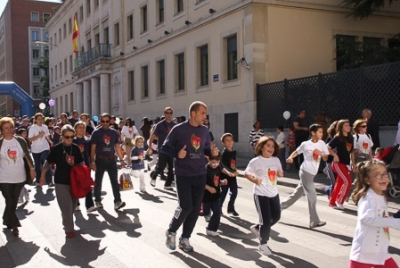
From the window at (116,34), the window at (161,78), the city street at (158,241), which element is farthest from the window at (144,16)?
the city street at (158,241)

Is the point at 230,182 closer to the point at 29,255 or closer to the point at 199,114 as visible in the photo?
the point at 199,114

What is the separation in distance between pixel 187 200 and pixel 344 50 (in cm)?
1537

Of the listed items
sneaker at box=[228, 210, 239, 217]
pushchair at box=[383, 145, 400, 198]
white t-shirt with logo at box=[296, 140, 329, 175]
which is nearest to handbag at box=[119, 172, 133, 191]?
sneaker at box=[228, 210, 239, 217]

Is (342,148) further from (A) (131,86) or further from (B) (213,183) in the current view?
(A) (131,86)

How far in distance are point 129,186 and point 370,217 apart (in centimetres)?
694

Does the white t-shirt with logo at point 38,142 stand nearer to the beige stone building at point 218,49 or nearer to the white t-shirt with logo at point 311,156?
the white t-shirt with logo at point 311,156

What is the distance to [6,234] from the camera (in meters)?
7.34

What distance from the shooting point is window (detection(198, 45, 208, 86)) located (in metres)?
23.5

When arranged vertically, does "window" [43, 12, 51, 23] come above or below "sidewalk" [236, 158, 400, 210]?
above

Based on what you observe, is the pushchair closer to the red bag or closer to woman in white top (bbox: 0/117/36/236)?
the red bag

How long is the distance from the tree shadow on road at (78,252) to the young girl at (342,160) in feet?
15.3

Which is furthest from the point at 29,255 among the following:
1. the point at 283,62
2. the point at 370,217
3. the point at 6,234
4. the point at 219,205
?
the point at 283,62

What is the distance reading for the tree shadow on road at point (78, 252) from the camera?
5832 mm

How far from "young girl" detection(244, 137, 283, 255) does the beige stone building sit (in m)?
13.6
